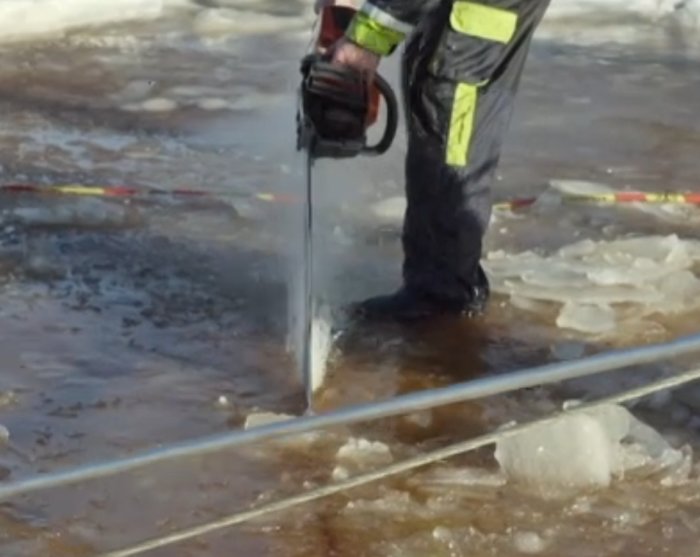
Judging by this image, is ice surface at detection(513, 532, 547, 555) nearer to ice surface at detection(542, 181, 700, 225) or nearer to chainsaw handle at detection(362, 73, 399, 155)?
chainsaw handle at detection(362, 73, 399, 155)

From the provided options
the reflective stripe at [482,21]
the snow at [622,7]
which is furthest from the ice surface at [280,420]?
the snow at [622,7]

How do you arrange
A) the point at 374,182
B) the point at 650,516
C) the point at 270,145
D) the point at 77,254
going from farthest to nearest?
the point at 270,145, the point at 374,182, the point at 77,254, the point at 650,516

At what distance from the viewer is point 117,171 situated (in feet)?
20.5

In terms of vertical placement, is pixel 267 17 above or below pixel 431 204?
below

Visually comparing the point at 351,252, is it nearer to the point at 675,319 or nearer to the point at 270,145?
the point at 675,319

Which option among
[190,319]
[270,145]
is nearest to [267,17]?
[270,145]

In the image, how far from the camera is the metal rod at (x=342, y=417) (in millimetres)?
2352

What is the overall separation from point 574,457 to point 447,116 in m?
1.21

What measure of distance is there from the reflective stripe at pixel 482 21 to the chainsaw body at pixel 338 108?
11.5 inches

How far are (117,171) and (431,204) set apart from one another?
2.12 metres

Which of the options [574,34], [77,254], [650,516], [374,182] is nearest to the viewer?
[650,516]

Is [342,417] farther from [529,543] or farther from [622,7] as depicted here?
[622,7]

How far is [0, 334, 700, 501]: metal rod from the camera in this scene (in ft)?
7.72

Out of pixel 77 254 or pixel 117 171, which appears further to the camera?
pixel 117 171
